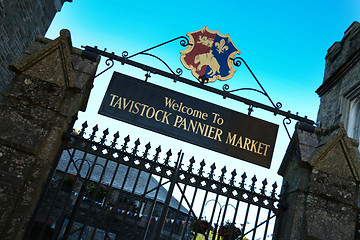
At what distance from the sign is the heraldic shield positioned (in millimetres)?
599

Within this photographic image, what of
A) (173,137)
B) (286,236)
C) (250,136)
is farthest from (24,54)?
(286,236)

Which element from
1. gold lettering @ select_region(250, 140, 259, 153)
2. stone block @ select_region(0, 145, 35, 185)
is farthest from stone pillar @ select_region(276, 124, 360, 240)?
stone block @ select_region(0, 145, 35, 185)

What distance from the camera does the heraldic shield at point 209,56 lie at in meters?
4.96

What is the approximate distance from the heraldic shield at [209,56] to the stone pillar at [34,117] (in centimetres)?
169

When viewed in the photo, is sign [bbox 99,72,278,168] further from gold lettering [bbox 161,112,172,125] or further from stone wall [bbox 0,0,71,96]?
stone wall [bbox 0,0,71,96]

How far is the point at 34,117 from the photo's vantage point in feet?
11.7

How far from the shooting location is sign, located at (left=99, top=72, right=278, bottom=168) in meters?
4.39

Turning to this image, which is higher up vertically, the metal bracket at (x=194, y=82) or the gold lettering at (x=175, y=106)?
the metal bracket at (x=194, y=82)

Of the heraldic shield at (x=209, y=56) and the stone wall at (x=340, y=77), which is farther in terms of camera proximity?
the stone wall at (x=340, y=77)

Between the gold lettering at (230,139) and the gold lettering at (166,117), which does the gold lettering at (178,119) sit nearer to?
the gold lettering at (166,117)

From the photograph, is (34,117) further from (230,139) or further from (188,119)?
(230,139)

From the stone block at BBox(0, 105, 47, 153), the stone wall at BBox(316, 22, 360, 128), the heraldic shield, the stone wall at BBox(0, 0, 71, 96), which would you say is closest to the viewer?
the stone block at BBox(0, 105, 47, 153)

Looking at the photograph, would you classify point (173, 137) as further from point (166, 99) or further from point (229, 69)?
point (229, 69)

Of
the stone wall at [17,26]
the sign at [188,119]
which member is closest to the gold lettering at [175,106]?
the sign at [188,119]
